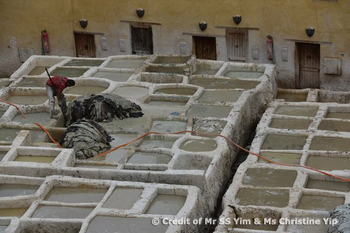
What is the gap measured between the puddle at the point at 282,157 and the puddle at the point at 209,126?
134cm

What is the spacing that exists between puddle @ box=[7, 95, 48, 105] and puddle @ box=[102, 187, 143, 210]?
5.64 metres

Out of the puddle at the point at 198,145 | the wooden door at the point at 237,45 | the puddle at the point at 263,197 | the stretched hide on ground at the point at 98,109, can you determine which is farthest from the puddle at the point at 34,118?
the wooden door at the point at 237,45

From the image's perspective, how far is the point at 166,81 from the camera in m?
22.7

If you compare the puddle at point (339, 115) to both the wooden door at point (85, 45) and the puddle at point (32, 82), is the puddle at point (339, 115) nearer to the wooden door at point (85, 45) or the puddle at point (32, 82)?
the puddle at point (32, 82)

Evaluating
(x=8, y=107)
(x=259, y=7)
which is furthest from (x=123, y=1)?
(x=8, y=107)

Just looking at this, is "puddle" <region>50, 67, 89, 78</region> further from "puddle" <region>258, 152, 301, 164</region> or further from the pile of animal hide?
the pile of animal hide

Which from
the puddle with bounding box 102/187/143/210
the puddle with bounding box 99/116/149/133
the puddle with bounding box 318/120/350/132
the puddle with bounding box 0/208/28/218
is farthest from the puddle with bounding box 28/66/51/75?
the puddle with bounding box 318/120/350/132

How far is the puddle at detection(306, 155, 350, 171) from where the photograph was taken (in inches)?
696

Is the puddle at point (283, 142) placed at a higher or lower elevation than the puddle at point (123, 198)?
higher

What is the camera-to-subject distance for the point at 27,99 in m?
21.9

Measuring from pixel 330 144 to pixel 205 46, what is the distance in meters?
→ 8.76

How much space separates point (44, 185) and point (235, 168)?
453 cm

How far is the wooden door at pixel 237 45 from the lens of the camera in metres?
26.0

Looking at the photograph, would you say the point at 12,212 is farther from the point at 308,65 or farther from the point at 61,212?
the point at 308,65
